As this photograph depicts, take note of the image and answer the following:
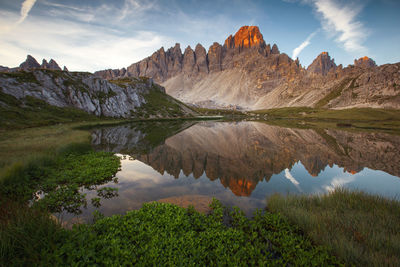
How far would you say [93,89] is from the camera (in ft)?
375

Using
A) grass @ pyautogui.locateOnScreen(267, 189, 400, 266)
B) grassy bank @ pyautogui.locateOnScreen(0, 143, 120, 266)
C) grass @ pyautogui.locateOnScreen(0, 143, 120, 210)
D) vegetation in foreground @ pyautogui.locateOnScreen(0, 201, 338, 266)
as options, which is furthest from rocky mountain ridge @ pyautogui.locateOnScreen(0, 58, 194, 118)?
grass @ pyautogui.locateOnScreen(267, 189, 400, 266)

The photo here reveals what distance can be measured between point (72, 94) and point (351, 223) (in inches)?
4646

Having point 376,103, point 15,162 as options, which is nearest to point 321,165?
point 15,162

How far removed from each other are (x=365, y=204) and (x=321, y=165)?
50.4ft

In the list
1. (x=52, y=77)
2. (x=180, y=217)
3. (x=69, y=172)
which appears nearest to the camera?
(x=180, y=217)

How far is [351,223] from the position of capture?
9.28 metres

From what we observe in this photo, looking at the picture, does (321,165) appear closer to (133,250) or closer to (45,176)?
(133,250)

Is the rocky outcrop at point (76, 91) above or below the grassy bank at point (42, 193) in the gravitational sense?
above

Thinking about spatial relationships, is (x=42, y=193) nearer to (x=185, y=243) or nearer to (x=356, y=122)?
(x=185, y=243)

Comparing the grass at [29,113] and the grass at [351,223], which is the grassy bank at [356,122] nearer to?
the grass at [351,223]

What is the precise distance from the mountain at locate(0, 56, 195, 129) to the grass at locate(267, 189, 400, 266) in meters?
76.8

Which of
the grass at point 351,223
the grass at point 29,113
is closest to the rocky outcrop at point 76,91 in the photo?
the grass at point 29,113

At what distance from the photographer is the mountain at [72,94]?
71188mm

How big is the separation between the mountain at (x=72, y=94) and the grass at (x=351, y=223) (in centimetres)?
7681
